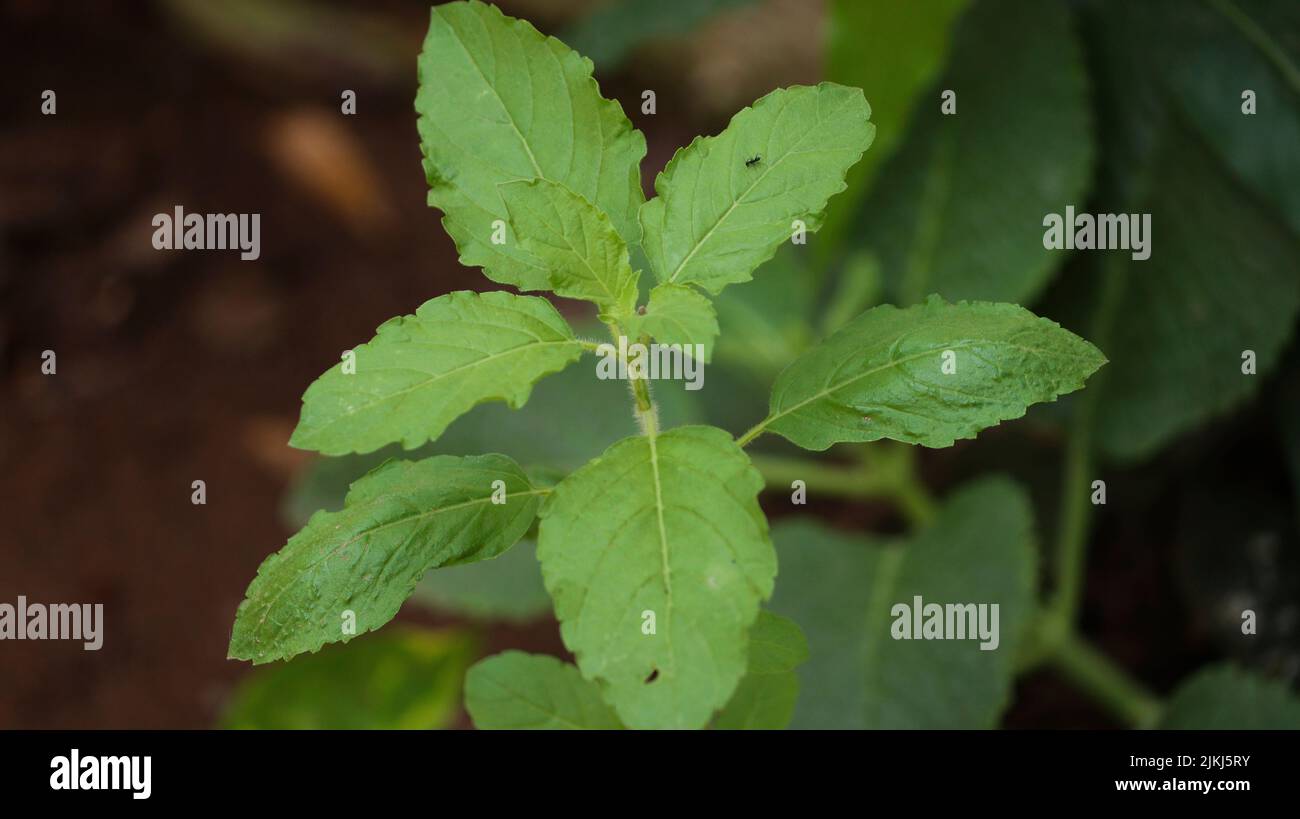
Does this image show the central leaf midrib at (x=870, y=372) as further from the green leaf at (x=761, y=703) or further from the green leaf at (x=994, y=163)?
the green leaf at (x=994, y=163)

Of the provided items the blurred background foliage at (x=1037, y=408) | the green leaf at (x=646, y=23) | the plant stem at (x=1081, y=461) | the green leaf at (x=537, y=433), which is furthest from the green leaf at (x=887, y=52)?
the green leaf at (x=537, y=433)

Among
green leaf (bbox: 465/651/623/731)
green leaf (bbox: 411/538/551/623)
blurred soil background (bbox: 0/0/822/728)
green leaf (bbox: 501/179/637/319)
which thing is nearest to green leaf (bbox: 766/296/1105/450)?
green leaf (bbox: 501/179/637/319)

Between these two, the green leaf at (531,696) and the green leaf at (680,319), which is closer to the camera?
the green leaf at (680,319)

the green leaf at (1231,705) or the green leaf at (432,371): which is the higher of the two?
the green leaf at (432,371)

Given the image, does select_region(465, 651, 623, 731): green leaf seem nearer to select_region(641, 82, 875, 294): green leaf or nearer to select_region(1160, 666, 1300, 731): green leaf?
select_region(641, 82, 875, 294): green leaf

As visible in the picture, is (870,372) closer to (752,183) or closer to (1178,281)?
(752,183)

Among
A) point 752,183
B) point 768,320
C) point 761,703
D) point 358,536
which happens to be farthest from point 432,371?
point 768,320

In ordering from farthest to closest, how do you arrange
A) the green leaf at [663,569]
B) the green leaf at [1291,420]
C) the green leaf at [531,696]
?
the green leaf at [1291,420], the green leaf at [531,696], the green leaf at [663,569]
